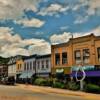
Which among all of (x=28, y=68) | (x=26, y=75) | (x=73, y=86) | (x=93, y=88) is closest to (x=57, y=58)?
(x=73, y=86)

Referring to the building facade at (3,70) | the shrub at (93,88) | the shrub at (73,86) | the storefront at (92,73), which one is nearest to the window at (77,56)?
the storefront at (92,73)

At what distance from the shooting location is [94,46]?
5197 centimetres

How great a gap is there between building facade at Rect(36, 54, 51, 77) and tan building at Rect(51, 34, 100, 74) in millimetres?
4989

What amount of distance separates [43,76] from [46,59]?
403 centimetres

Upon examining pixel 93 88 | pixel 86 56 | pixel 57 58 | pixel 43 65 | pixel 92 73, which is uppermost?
pixel 57 58

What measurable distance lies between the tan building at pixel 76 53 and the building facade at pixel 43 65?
4.99m

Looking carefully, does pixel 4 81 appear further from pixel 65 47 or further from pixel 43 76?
pixel 65 47

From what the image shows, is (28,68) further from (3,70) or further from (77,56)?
(3,70)

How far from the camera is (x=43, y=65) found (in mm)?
70750

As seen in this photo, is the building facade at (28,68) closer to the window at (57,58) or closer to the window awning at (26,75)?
the window awning at (26,75)

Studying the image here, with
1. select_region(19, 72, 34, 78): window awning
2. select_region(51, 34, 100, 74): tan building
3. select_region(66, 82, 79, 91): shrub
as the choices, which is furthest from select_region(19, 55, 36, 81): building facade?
select_region(66, 82, 79, 91): shrub

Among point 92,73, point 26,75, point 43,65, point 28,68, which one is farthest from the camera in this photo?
point 28,68

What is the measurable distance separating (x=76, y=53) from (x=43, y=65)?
51.5 ft

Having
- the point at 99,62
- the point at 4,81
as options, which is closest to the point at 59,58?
the point at 99,62
